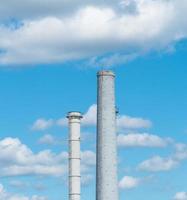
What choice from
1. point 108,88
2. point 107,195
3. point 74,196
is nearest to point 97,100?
point 108,88

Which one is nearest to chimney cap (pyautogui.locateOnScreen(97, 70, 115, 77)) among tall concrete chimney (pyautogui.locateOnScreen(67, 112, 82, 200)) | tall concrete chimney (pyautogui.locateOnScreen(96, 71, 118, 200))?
tall concrete chimney (pyautogui.locateOnScreen(96, 71, 118, 200))

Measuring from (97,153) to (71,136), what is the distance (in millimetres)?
10483

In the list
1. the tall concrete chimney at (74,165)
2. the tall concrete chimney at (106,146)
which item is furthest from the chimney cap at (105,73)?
the tall concrete chimney at (74,165)

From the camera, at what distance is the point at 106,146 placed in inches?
2199

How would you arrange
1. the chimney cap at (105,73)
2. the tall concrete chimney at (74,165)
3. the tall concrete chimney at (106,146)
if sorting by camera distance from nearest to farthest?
the tall concrete chimney at (106,146) < the chimney cap at (105,73) < the tall concrete chimney at (74,165)

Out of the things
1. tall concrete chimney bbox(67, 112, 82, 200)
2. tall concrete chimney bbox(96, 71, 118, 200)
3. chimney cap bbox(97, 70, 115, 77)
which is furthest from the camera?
tall concrete chimney bbox(67, 112, 82, 200)

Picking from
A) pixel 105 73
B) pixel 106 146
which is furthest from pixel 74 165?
pixel 105 73

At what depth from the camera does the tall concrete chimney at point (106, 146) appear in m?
55.8

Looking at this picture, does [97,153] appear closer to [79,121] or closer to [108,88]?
[108,88]

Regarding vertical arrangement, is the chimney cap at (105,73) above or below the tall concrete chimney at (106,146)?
above

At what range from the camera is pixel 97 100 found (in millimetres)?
57594

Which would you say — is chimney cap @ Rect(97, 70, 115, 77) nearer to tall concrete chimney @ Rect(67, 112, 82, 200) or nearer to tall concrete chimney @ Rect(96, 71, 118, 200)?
tall concrete chimney @ Rect(96, 71, 118, 200)

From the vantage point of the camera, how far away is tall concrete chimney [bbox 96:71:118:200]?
183 ft

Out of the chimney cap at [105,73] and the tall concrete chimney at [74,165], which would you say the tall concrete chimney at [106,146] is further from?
the tall concrete chimney at [74,165]
